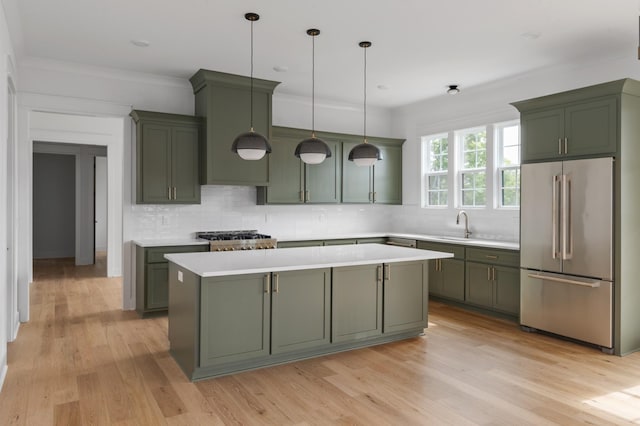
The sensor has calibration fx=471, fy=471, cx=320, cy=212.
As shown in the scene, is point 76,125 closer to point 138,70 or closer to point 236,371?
point 138,70

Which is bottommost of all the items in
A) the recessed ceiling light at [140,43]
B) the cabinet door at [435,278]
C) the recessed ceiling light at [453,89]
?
the cabinet door at [435,278]

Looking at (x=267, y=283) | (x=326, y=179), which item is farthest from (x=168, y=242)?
(x=326, y=179)

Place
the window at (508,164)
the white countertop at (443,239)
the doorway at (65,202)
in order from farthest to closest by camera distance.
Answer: the doorway at (65,202) → the window at (508,164) → the white countertop at (443,239)

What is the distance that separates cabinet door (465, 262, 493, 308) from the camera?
5.51 meters

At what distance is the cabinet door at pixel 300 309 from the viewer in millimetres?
3787

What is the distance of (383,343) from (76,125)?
6.82m

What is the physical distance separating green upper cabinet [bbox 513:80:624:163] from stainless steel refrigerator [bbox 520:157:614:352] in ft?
0.43

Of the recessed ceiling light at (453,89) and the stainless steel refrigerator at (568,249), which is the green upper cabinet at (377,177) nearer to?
the recessed ceiling light at (453,89)

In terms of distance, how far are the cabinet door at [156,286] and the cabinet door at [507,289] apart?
3815mm

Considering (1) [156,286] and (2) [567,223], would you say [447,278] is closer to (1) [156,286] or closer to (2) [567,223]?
(2) [567,223]

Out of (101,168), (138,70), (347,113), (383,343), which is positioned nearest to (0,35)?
(138,70)

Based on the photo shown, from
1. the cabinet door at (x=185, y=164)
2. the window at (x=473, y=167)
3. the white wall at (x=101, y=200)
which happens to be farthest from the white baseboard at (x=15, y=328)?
the white wall at (x=101, y=200)

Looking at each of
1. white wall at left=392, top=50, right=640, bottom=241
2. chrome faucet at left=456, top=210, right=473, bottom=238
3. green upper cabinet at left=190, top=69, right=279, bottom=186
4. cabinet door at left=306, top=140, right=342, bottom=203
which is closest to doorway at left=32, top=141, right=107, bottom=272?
green upper cabinet at left=190, top=69, right=279, bottom=186

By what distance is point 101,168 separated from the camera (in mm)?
10812
